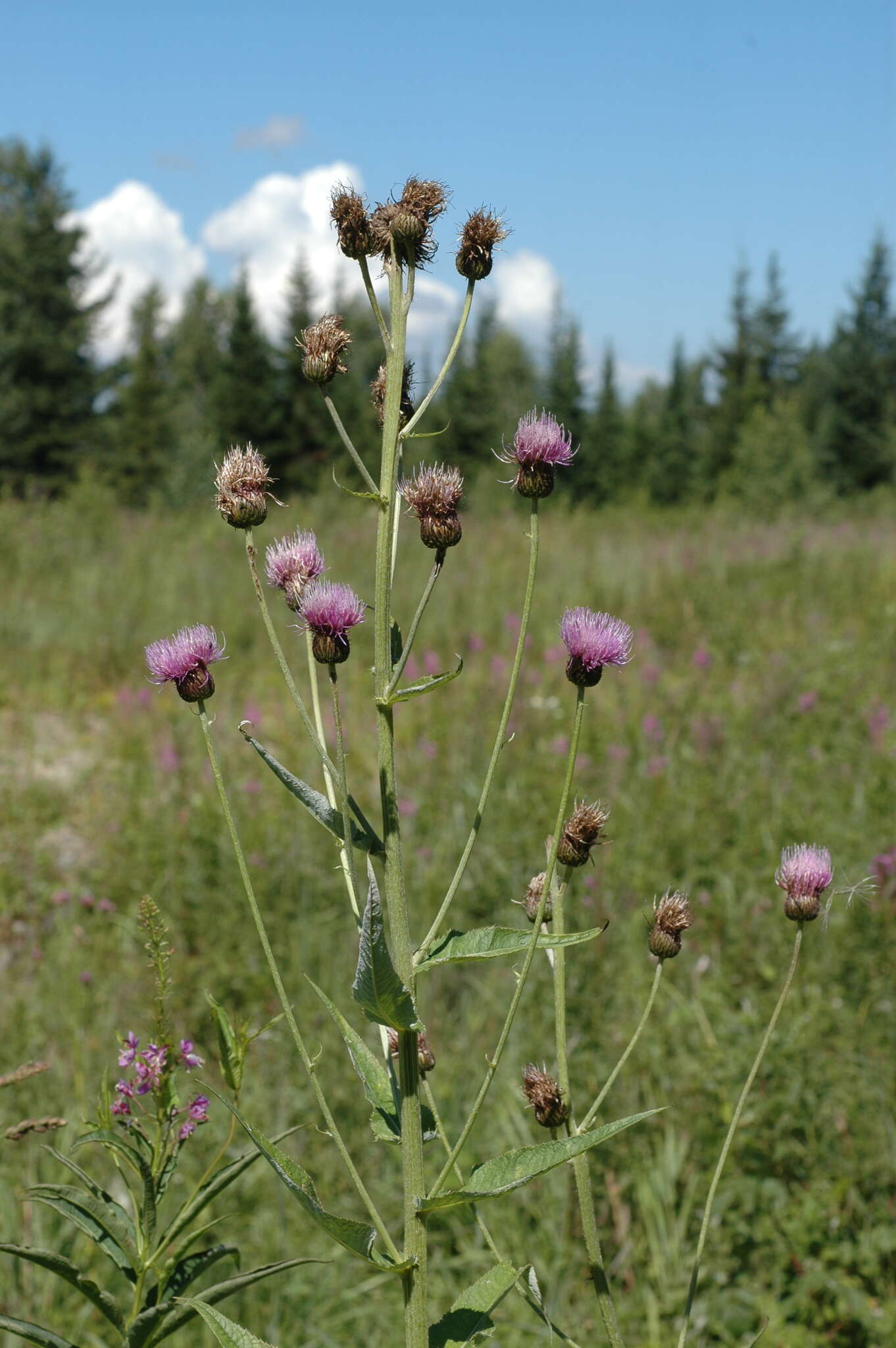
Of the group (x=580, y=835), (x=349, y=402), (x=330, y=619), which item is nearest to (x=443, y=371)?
(x=330, y=619)

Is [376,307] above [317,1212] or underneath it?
above

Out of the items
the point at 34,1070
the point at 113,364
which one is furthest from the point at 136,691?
the point at 113,364

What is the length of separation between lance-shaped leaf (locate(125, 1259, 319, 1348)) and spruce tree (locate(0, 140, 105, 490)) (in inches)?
965

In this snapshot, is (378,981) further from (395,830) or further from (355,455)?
(355,455)

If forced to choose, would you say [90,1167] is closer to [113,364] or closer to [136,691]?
[136,691]

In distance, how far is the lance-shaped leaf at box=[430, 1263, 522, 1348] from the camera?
33.4 inches

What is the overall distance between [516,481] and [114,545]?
9.60 metres

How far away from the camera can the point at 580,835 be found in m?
1.05

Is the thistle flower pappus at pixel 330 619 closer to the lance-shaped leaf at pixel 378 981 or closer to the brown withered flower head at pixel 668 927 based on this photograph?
the lance-shaped leaf at pixel 378 981

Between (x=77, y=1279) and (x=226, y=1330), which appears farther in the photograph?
(x=77, y=1279)

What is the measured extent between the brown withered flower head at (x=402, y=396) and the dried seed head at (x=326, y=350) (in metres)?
0.05

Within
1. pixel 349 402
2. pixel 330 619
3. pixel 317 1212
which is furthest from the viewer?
pixel 349 402

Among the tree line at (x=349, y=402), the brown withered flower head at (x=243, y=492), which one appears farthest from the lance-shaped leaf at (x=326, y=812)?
the tree line at (x=349, y=402)

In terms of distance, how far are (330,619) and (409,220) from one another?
37cm
